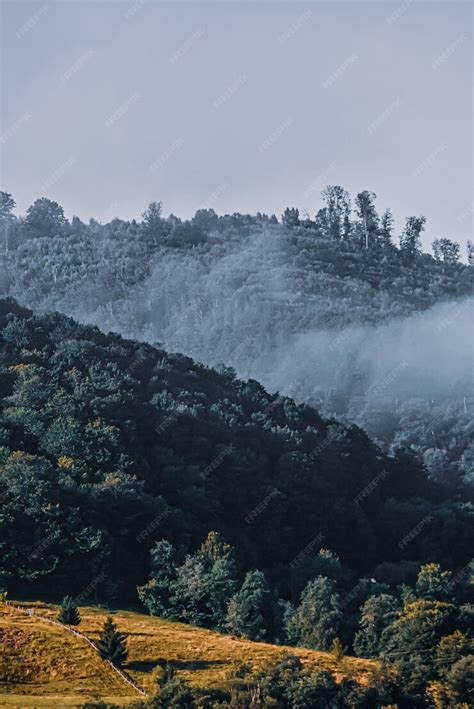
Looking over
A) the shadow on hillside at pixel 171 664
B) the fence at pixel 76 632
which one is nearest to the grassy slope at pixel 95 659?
the shadow on hillside at pixel 171 664

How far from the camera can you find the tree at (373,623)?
78.8m

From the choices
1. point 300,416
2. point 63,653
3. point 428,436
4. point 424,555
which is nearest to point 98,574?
point 63,653

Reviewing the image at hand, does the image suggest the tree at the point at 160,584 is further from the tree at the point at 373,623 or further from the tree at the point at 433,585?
the tree at the point at 433,585

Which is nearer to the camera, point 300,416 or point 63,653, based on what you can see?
point 63,653

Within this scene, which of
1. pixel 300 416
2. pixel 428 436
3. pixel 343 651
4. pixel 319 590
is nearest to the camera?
pixel 343 651

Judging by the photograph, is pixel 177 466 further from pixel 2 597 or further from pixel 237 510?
pixel 2 597

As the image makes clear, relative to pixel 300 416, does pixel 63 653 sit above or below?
below

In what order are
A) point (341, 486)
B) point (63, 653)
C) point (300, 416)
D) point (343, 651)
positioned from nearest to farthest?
point (63, 653) → point (343, 651) → point (341, 486) → point (300, 416)

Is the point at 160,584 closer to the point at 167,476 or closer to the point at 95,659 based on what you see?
the point at 95,659

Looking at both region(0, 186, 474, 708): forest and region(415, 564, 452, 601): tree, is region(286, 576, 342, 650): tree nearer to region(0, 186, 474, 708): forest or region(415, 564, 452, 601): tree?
region(0, 186, 474, 708): forest

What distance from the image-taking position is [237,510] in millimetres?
→ 102812

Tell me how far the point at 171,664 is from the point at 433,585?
77.3 feet

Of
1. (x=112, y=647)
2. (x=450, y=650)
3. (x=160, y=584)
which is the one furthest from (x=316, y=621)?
(x=112, y=647)

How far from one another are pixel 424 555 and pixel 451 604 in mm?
25416
